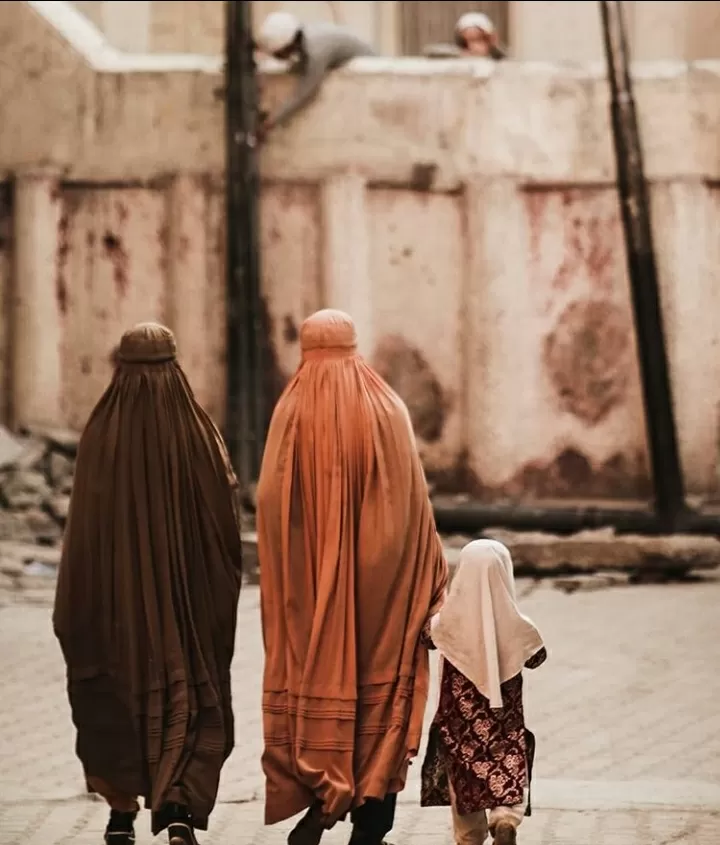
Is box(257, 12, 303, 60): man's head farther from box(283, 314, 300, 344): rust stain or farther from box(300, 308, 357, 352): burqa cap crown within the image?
box(300, 308, 357, 352): burqa cap crown

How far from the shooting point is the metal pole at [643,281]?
12227mm

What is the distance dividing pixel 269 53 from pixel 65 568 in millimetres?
7320

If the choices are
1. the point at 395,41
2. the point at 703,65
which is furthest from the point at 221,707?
the point at 395,41

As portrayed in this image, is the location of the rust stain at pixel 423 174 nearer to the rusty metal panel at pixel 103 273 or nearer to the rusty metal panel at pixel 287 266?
the rusty metal panel at pixel 287 266

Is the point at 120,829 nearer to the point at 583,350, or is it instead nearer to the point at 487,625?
the point at 487,625

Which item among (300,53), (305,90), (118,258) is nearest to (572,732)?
(305,90)

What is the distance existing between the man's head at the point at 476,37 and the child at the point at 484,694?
8.52 metres

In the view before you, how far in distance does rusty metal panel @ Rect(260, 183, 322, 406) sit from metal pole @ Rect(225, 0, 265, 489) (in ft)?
0.71

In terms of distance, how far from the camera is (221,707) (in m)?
5.91

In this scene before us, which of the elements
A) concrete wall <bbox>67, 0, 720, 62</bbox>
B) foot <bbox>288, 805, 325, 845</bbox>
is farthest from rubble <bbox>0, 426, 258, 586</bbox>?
foot <bbox>288, 805, 325, 845</bbox>

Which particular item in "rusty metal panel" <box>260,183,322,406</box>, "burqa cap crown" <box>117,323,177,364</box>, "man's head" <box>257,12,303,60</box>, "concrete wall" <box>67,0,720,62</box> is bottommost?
"burqa cap crown" <box>117,323,177,364</box>

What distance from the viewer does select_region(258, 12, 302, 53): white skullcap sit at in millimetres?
12562

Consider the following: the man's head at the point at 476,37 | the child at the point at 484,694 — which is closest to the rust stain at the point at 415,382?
the man's head at the point at 476,37

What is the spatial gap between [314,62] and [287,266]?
4.22ft
